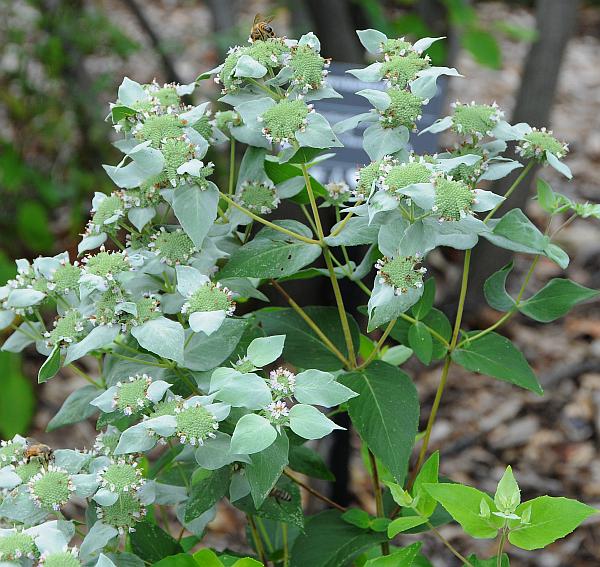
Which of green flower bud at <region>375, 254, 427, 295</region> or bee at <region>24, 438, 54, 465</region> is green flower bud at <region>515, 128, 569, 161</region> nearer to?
green flower bud at <region>375, 254, 427, 295</region>

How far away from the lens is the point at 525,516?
2.01ft

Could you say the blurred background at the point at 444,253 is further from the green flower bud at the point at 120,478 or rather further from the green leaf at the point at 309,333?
the green flower bud at the point at 120,478

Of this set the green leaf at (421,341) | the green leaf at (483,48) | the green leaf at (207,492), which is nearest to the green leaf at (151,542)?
the green leaf at (207,492)

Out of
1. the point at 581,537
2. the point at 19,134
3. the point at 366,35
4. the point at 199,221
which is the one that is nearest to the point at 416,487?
the point at 199,221

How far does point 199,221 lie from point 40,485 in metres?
0.24

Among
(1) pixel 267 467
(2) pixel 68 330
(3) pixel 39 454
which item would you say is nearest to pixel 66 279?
(2) pixel 68 330

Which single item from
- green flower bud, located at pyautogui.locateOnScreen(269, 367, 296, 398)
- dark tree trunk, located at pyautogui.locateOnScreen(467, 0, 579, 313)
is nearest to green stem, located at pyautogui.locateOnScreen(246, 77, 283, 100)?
green flower bud, located at pyautogui.locateOnScreen(269, 367, 296, 398)

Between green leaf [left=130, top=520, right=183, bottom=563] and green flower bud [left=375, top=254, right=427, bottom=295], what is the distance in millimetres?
317

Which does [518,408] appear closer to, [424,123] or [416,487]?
[424,123]

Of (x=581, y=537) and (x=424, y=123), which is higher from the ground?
(x=424, y=123)

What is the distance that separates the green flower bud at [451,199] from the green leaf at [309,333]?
225 millimetres

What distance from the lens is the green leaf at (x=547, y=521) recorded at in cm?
61

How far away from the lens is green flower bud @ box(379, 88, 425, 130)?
0.69 m

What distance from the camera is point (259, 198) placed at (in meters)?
0.77
